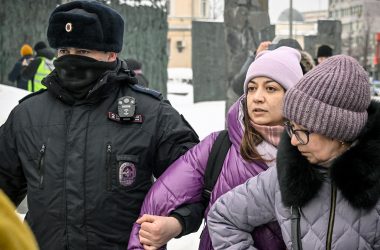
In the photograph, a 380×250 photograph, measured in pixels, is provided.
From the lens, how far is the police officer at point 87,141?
2611 millimetres

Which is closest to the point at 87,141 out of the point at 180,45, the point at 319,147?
the point at 319,147

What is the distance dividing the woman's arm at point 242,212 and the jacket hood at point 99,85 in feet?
2.19

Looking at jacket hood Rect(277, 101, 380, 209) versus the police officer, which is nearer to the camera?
jacket hood Rect(277, 101, 380, 209)

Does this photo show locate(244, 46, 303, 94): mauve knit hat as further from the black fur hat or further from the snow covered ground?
the snow covered ground

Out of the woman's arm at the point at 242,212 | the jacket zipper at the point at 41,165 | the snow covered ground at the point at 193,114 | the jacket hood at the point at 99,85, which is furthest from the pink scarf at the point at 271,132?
the snow covered ground at the point at 193,114

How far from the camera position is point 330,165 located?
2117mm

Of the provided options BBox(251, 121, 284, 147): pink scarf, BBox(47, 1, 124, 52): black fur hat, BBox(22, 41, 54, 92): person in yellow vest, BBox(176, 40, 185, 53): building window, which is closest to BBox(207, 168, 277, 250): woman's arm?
BBox(251, 121, 284, 147): pink scarf

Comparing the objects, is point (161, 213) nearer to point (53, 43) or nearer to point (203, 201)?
point (203, 201)

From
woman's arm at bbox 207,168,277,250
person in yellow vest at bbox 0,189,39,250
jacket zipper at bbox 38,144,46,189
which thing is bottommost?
woman's arm at bbox 207,168,277,250

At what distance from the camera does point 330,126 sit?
2.11 m

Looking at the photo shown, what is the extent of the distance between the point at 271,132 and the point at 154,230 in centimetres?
56

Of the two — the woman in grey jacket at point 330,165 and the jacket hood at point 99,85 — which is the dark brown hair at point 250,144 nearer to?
the woman in grey jacket at point 330,165

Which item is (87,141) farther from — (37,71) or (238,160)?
(37,71)

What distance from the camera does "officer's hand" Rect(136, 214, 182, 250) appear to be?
249 centimetres
